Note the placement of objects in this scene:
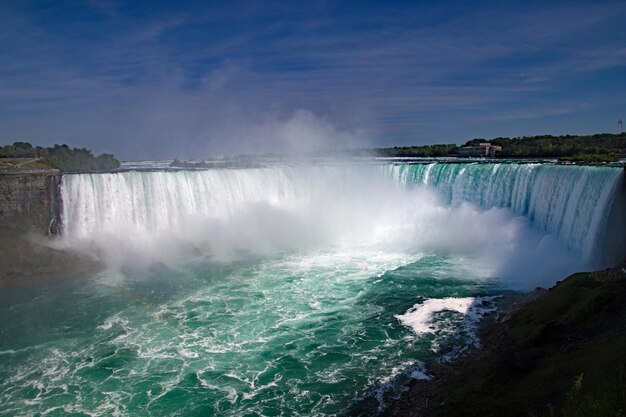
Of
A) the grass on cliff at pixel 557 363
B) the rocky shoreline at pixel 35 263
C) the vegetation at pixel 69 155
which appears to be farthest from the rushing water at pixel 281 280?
the vegetation at pixel 69 155

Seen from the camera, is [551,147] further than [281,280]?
Yes

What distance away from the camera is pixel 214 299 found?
15164 mm

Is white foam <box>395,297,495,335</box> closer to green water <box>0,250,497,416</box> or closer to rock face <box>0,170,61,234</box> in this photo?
green water <box>0,250,497,416</box>

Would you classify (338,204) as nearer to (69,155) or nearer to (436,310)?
(436,310)

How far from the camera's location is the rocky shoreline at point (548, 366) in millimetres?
6184

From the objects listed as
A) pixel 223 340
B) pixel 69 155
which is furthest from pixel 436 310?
pixel 69 155

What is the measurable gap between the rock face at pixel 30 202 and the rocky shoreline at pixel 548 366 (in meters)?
18.4

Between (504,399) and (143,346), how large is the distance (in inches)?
338

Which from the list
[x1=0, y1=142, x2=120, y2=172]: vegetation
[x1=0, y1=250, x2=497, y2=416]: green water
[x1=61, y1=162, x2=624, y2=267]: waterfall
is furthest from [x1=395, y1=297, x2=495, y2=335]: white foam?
[x1=0, y1=142, x2=120, y2=172]: vegetation

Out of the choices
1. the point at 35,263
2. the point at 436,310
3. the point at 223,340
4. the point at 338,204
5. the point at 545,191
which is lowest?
the point at 223,340

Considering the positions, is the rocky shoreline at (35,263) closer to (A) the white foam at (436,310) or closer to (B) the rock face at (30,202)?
(B) the rock face at (30,202)

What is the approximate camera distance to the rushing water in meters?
9.72

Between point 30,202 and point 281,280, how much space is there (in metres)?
12.3

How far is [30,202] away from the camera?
20.5 m
